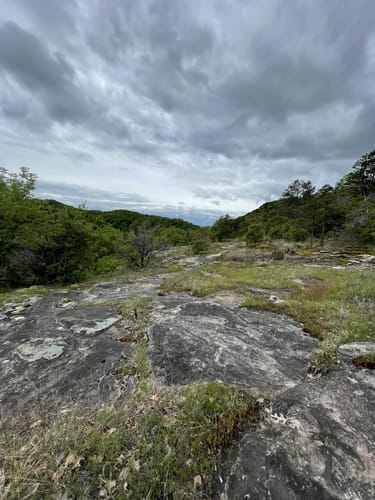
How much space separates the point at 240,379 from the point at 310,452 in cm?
127

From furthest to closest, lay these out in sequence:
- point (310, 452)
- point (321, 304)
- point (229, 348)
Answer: point (321, 304)
point (229, 348)
point (310, 452)

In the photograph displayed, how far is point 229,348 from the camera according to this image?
4.21 metres

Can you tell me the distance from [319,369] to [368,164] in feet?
205

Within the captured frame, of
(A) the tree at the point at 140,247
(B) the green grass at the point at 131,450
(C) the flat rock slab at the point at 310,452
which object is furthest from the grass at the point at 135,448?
(A) the tree at the point at 140,247

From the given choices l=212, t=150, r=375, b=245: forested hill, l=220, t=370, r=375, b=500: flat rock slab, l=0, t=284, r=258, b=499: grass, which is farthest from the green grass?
l=212, t=150, r=375, b=245: forested hill

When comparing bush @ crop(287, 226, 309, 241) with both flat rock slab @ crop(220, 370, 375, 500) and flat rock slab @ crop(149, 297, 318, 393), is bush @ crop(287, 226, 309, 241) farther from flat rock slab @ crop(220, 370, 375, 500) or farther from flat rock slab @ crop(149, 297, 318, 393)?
flat rock slab @ crop(220, 370, 375, 500)

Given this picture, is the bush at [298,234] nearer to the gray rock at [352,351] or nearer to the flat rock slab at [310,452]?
the gray rock at [352,351]

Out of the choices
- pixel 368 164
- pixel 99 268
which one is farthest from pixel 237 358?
pixel 368 164

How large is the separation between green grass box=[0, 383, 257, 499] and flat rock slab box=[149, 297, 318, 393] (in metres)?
0.67

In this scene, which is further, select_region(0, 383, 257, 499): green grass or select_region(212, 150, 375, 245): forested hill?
select_region(212, 150, 375, 245): forested hill

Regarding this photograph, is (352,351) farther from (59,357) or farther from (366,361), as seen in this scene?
(59,357)

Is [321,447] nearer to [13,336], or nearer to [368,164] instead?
[13,336]

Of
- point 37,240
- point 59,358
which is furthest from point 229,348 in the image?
point 37,240

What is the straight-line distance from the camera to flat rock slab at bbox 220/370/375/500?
1813 mm
